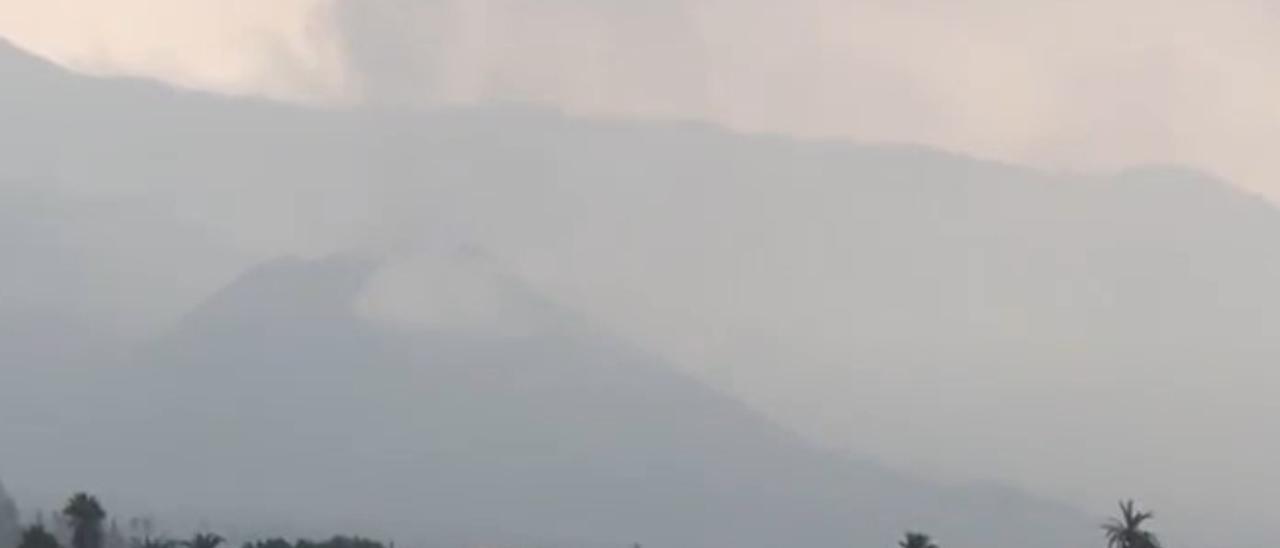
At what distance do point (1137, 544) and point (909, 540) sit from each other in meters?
24.8

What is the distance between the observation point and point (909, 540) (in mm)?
195125

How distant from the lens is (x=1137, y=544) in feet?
566

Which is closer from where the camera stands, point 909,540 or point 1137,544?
point 1137,544
